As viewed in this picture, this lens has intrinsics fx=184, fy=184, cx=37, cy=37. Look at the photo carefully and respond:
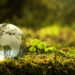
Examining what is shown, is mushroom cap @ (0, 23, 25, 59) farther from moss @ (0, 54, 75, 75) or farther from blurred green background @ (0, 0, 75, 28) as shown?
blurred green background @ (0, 0, 75, 28)

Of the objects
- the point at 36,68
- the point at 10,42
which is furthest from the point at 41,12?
the point at 36,68

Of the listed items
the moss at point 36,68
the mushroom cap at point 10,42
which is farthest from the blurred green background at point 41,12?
the moss at point 36,68

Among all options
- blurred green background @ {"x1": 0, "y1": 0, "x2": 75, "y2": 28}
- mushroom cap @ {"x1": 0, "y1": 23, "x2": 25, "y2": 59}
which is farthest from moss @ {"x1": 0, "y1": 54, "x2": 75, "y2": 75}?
blurred green background @ {"x1": 0, "y1": 0, "x2": 75, "y2": 28}

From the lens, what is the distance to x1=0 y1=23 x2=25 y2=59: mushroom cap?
311 centimetres

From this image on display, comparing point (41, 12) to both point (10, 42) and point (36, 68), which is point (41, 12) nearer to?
point (10, 42)

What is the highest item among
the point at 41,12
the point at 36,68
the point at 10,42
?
the point at 41,12

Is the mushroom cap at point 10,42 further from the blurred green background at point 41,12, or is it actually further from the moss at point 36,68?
the blurred green background at point 41,12

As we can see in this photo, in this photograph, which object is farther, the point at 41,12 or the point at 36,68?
the point at 41,12

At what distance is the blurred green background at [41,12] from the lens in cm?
763

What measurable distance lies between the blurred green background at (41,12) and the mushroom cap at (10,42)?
4059 millimetres

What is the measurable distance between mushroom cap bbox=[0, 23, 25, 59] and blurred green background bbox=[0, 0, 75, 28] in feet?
13.3

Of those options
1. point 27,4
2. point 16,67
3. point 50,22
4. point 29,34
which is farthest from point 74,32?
point 16,67

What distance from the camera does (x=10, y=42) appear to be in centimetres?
318

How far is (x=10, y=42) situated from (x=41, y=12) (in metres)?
5.01
